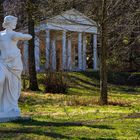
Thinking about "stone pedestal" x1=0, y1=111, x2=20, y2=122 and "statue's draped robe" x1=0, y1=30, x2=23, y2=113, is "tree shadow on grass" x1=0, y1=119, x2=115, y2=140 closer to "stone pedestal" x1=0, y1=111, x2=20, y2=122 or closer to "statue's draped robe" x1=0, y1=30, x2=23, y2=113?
"stone pedestal" x1=0, y1=111, x2=20, y2=122

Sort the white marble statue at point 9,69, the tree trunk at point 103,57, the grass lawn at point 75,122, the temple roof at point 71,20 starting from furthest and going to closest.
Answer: the temple roof at point 71,20
the tree trunk at point 103,57
the white marble statue at point 9,69
the grass lawn at point 75,122

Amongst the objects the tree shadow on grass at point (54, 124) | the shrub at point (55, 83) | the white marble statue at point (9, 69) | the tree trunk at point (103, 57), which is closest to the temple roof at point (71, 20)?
the tree trunk at point (103, 57)

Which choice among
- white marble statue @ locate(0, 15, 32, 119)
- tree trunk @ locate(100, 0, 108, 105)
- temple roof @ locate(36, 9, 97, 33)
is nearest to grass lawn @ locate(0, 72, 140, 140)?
tree trunk @ locate(100, 0, 108, 105)

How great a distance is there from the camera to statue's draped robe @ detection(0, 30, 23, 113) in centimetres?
1202

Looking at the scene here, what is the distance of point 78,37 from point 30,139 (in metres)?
33.1

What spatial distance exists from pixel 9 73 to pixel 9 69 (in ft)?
0.33

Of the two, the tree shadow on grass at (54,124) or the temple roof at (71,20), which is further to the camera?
the temple roof at (71,20)

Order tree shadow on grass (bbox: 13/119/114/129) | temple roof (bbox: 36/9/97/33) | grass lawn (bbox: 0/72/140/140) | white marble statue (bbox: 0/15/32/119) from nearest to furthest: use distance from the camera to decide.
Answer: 1. grass lawn (bbox: 0/72/140/140)
2. tree shadow on grass (bbox: 13/119/114/129)
3. white marble statue (bbox: 0/15/32/119)
4. temple roof (bbox: 36/9/97/33)

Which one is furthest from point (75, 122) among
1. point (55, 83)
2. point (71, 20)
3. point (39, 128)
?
point (55, 83)

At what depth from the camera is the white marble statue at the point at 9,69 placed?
12.0 metres

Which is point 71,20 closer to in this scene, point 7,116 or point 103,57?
point 103,57

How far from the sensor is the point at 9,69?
39.7 feet

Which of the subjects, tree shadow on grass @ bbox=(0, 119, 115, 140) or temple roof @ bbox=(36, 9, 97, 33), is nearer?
tree shadow on grass @ bbox=(0, 119, 115, 140)

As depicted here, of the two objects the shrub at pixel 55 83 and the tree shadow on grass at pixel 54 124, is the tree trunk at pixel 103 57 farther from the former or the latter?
the tree shadow on grass at pixel 54 124
